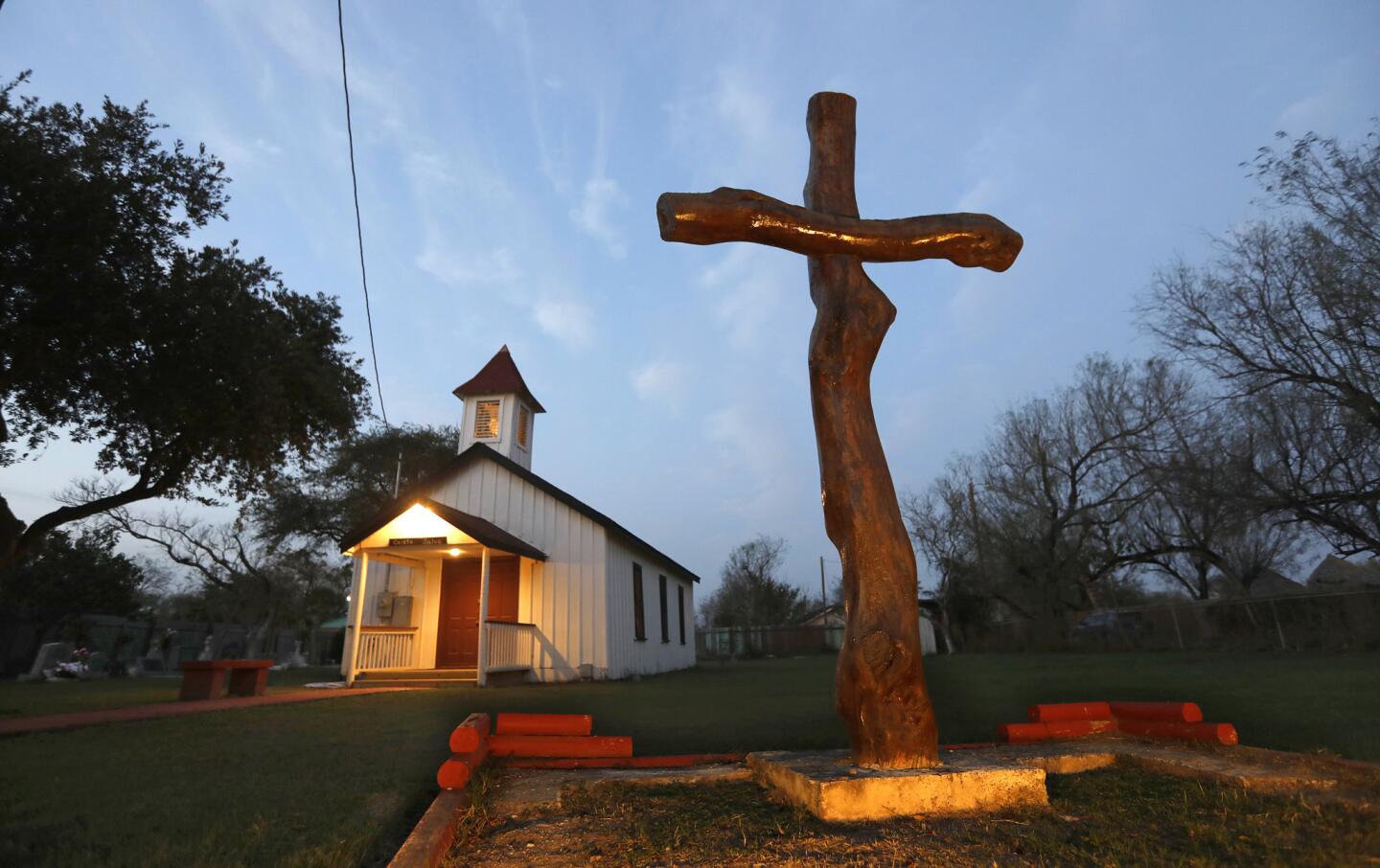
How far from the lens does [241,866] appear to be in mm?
2617

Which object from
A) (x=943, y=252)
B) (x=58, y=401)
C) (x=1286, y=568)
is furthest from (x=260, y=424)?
(x=1286, y=568)

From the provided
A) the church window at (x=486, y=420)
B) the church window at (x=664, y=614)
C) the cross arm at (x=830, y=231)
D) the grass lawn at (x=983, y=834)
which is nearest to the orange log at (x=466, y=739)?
the grass lawn at (x=983, y=834)

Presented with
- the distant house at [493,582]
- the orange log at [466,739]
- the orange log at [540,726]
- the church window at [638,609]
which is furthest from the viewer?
the church window at [638,609]

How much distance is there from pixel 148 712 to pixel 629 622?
33.1 feet

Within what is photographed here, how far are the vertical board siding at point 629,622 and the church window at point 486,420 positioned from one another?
177 inches

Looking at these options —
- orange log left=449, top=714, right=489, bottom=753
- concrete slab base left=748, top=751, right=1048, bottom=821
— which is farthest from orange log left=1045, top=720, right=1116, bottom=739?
orange log left=449, top=714, right=489, bottom=753

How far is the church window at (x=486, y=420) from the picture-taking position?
1794cm

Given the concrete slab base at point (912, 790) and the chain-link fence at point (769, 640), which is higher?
the chain-link fence at point (769, 640)

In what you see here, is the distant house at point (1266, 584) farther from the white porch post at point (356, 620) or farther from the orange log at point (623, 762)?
the orange log at point (623, 762)

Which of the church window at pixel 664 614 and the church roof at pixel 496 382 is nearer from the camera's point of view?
the church roof at pixel 496 382

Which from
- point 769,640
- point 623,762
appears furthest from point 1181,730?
point 769,640

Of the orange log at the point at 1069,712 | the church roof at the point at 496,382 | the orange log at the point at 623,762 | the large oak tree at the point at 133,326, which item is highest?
the church roof at the point at 496,382

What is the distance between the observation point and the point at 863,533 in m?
3.76

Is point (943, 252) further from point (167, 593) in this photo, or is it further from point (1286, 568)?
point (167, 593)
